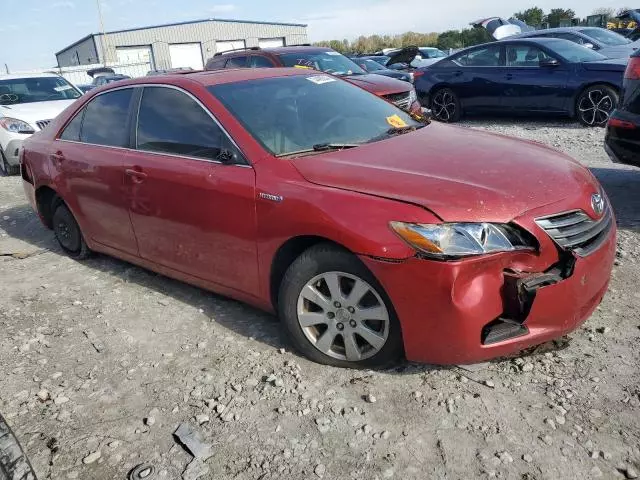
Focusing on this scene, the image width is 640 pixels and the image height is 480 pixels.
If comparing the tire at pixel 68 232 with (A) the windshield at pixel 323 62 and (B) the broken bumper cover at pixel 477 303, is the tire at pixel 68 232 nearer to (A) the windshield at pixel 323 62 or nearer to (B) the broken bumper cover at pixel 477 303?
(B) the broken bumper cover at pixel 477 303

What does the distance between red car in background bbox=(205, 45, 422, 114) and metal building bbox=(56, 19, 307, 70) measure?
3758 cm

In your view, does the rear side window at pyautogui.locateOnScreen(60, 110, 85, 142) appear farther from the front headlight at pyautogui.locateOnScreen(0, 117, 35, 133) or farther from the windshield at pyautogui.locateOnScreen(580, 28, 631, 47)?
the windshield at pyautogui.locateOnScreen(580, 28, 631, 47)

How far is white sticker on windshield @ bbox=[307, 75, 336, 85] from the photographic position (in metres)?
4.05

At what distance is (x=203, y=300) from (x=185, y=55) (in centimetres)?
4719

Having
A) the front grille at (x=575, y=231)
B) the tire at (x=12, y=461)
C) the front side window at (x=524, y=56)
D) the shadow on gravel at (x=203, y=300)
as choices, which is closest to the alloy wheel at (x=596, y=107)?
the front side window at (x=524, y=56)

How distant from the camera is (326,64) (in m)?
9.73

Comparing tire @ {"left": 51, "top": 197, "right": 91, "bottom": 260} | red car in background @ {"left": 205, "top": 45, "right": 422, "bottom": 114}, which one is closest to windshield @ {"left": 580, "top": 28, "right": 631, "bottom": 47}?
red car in background @ {"left": 205, "top": 45, "right": 422, "bottom": 114}

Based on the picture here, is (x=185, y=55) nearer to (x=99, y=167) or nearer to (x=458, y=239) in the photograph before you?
(x=99, y=167)

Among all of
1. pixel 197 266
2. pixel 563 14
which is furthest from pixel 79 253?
pixel 563 14

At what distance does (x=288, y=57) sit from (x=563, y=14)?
32.9 m

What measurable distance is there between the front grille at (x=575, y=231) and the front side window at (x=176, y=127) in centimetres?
186

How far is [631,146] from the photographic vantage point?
486cm

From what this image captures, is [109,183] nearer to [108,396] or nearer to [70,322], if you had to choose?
[70,322]

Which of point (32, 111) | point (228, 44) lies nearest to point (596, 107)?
point (32, 111)
